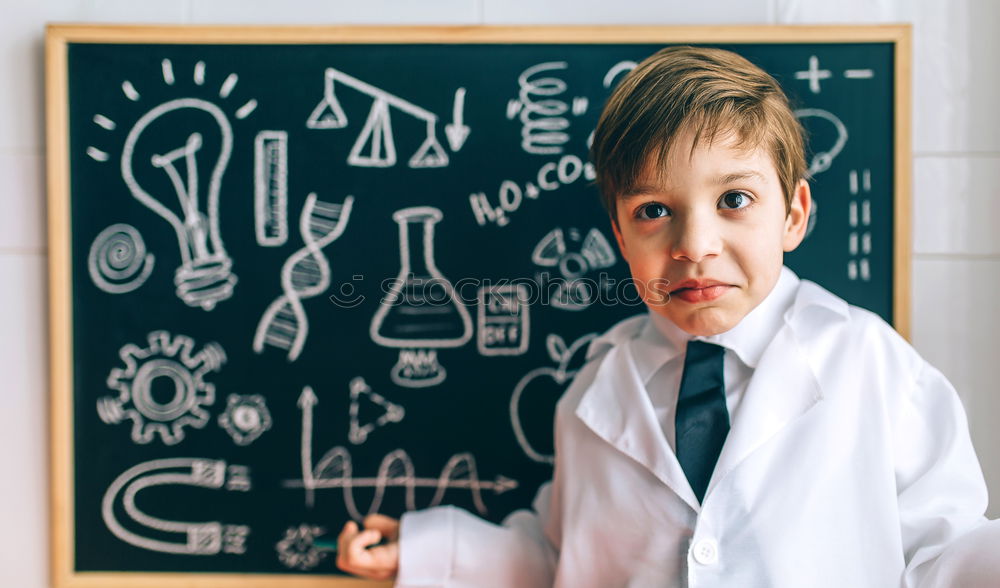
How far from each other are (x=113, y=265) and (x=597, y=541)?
84 cm

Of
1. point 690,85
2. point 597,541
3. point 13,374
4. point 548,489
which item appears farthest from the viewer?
point 13,374

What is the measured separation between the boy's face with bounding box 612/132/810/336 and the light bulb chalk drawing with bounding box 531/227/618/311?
31 centimetres

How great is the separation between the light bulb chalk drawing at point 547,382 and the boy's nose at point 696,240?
39cm

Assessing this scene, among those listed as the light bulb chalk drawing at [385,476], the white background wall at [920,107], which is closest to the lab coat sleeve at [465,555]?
the light bulb chalk drawing at [385,476]

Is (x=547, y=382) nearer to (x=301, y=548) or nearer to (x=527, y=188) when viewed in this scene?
(x=527, y=188)

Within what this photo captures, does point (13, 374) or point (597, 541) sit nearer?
point (597, 541)

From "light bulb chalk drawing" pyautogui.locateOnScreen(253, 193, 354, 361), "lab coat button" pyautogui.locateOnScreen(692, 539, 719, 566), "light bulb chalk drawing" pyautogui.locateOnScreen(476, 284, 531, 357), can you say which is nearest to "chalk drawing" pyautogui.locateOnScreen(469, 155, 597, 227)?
"light bulb chalk drawing" pyautogui.locateOnScreen(476, 284, 531, 357)

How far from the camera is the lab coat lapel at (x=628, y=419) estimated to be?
726 mm

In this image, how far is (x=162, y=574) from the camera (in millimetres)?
1054

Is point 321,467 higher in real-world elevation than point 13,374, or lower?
lower

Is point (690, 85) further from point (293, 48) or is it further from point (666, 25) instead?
point (293, 48)

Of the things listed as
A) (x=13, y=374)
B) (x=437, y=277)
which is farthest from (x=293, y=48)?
(x=13, y=374)

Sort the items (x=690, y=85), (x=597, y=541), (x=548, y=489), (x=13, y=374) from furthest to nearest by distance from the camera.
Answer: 1. (x=13, y=374)
2. (x=548, y=489)
3. (x=597, y=541)
4. (x=690, y=85)

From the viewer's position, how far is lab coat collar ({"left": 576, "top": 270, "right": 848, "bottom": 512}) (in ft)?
2.34
